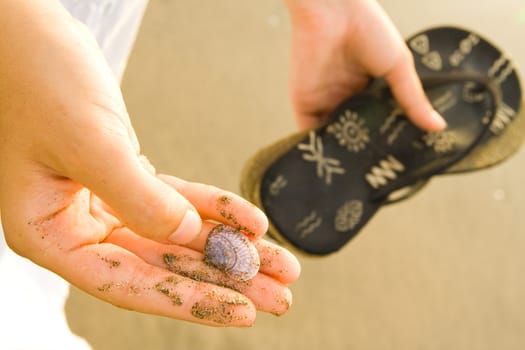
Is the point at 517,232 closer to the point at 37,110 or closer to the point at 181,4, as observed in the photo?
the point at 181,4

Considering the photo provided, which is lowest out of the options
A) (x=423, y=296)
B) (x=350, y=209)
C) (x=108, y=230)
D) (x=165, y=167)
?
(x=423, y=296)

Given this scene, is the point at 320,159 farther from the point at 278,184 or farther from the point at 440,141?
the point at 440,141

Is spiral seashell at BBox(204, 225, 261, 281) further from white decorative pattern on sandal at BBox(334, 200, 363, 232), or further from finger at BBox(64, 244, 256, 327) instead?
white decorative pattern on sandal at BBox(334, 200, 363, 232)

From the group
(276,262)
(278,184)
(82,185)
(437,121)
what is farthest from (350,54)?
(82,185)

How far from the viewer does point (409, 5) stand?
7.70 feet

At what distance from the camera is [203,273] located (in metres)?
0.90

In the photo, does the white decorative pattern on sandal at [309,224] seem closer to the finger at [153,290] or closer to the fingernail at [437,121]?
the fingernail at [437,121]

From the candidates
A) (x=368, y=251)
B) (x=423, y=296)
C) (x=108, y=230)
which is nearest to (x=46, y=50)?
(x=108, y=230)

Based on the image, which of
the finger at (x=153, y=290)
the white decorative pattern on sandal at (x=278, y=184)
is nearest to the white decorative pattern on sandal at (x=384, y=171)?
the white decorative pattern on sandal at (x=278, y=184)

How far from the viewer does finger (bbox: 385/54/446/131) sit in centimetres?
140

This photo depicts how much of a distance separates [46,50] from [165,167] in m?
1.05

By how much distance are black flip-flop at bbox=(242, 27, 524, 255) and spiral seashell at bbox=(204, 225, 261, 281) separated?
1.50 feet

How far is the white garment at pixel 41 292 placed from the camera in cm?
94

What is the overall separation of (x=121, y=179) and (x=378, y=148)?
963 millimetres
